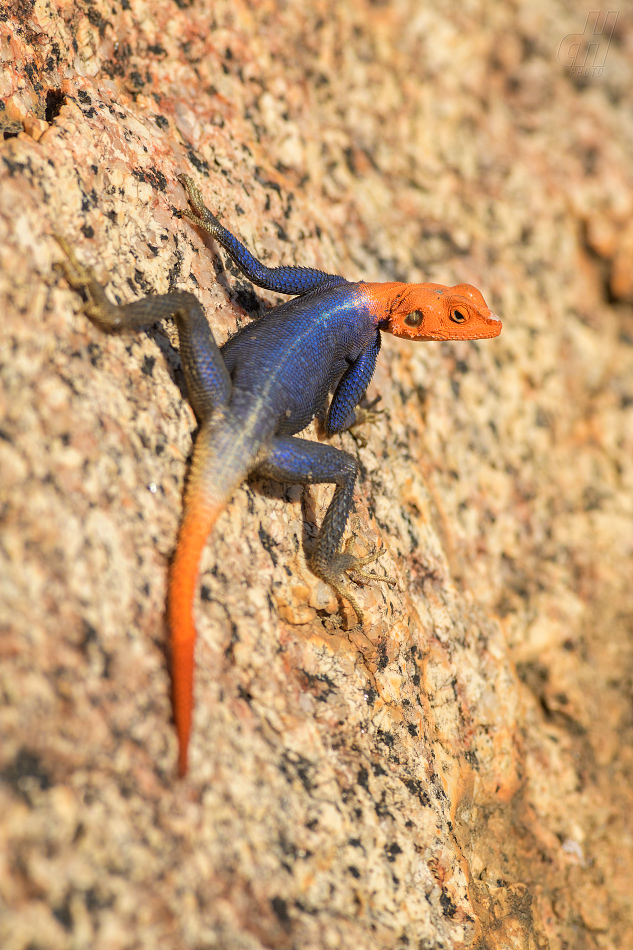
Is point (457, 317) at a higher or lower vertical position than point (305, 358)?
higher

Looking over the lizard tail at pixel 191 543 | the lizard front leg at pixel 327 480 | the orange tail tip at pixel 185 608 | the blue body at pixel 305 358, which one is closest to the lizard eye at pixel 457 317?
the blue body at pixel 305 358

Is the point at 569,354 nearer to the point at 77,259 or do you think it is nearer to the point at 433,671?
the point at 433,671

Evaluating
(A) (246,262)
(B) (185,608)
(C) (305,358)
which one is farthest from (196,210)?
(B) (185,608)

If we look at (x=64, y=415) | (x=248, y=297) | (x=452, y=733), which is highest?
(x=248, y=297)

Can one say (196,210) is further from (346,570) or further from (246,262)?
(346,570)

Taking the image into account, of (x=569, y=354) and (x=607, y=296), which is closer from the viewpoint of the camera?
(x=569, y=354)

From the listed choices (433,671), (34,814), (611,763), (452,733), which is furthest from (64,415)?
(611,763)

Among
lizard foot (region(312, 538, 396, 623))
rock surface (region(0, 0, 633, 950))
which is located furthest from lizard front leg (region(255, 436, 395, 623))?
rock surface (region(0, 0, 633, 950))
